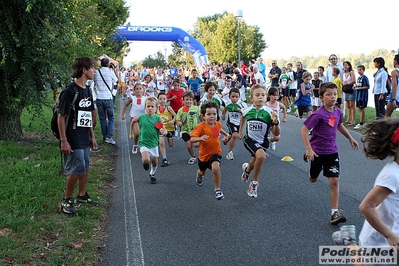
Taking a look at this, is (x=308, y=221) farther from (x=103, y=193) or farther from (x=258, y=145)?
(x=103, y=193)

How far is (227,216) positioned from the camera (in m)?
5.89

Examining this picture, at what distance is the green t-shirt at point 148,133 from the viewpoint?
7855 mm

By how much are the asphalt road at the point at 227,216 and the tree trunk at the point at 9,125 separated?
106 inches

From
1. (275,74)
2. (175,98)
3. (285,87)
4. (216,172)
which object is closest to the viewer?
(216,172)

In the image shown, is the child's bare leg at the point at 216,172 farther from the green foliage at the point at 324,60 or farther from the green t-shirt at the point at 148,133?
the green foliage at the point at 324,60

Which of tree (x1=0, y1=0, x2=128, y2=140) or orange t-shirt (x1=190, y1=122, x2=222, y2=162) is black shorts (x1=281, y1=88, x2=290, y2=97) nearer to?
tree (x1=0, y1=0, x2=128, y2=140)

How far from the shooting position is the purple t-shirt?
571cm

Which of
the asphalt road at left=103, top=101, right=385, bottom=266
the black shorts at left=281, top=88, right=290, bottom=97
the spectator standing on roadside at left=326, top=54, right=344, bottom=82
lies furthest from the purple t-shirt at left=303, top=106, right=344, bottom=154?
the black shorts at left=281, top=88, right=290, bottom=97

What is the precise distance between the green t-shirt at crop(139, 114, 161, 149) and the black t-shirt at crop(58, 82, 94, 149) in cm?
194

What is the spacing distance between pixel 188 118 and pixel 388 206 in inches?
277

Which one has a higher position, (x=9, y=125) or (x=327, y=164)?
(x=9, y=125)

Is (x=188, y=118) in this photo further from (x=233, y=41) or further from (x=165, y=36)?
(x=233, y=41)

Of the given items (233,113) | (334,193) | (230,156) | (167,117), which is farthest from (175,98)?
(334,193)

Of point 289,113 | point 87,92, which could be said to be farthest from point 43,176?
point 289,113
